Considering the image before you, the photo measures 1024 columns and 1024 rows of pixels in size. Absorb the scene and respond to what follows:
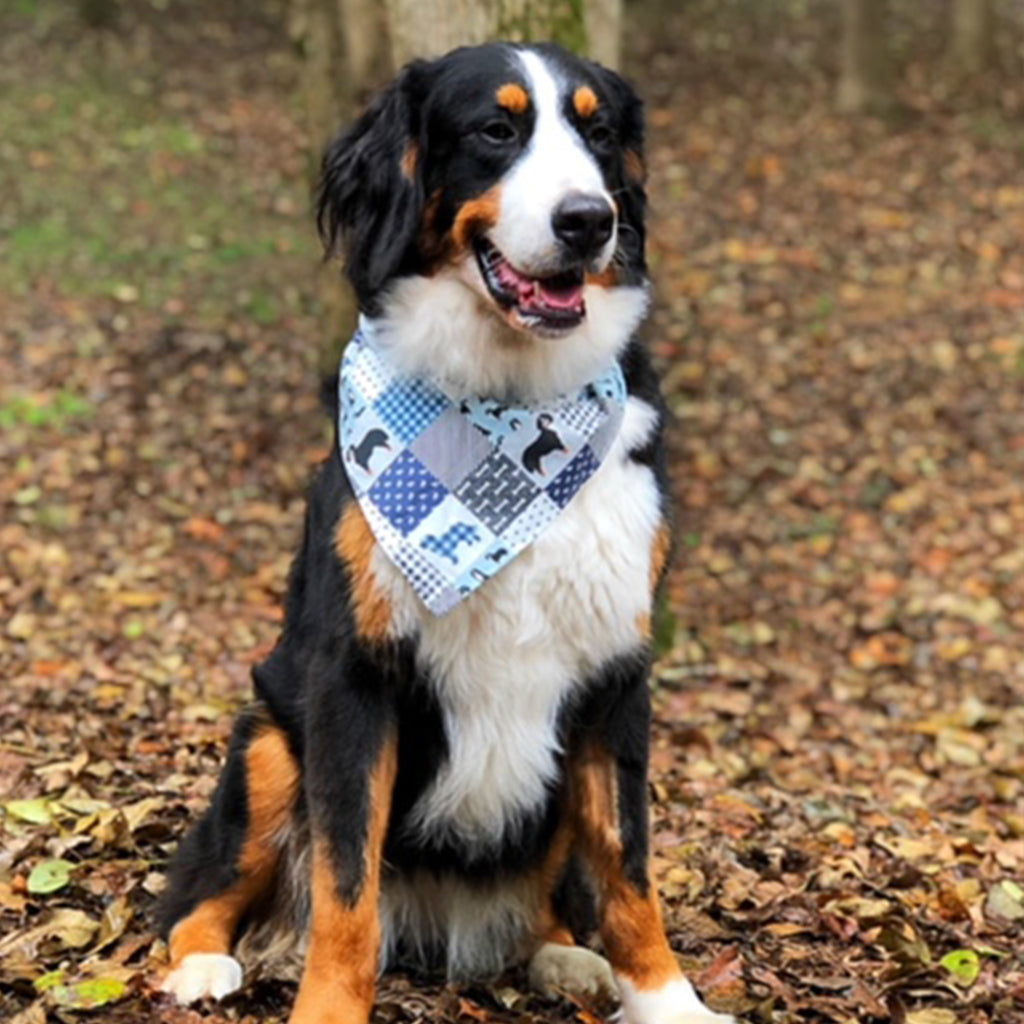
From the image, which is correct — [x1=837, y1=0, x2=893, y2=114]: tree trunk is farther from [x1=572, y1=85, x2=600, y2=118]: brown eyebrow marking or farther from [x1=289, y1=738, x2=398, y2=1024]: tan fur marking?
[x1=289, y1=738, x2=398, y2=1024]: tan fur marking

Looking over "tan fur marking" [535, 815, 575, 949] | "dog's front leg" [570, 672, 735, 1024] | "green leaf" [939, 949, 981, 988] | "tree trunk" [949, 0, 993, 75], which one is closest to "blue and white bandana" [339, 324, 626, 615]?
"dog's front leg" [570, 672, 735, 1024]

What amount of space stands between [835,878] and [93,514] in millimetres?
5163

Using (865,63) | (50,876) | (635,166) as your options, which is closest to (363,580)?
(635,166)

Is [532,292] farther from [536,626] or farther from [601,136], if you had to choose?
[536,626]

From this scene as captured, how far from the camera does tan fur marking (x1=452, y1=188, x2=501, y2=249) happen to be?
11.6ft

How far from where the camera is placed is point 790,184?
14.0m

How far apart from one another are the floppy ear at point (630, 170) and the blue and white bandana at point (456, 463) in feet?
0.97

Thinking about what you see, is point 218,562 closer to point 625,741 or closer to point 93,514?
point 93,514

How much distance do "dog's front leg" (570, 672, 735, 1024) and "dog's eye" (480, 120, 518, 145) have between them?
1.21 metres

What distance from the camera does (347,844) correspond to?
138 inches

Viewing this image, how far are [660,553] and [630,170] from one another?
0.91m

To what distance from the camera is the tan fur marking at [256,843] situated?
3854mm

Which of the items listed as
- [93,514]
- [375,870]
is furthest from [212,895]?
[93,514]

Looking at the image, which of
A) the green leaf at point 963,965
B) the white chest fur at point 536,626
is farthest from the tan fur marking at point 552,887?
the green leaf at point 963,965
